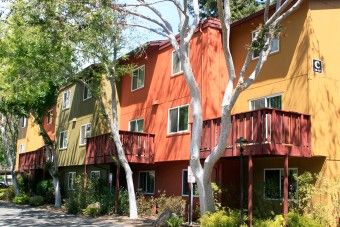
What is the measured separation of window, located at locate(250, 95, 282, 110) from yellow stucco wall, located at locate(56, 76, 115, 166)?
42.3 ft

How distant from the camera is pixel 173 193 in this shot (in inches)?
1032

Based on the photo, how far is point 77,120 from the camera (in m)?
37.8

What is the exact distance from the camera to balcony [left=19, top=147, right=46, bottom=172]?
133ft

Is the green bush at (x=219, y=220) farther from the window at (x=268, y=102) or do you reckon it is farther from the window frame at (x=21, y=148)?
the window frame at (x=21, y=148)

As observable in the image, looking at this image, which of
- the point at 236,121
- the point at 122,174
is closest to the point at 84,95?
the point at 122,174

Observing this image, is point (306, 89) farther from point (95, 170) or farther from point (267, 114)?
point (95, 170)

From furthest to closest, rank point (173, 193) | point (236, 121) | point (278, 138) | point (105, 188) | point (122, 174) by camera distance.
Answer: point (122, 174) → point (105, 188) → point (173, 193) → point (236, 121) → point (278, 138)

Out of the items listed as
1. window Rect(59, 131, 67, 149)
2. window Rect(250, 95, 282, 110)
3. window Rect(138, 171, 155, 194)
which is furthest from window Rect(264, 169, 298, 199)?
window Rect(59, 131, 67, 149)

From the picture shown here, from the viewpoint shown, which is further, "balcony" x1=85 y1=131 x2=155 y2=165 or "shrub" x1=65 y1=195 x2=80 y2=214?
"shrub" x1=65 y1=195 x2=80 y2=214

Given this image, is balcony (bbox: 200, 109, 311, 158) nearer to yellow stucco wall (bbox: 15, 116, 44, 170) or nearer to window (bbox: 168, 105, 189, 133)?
window (bbox: 168, 105, 189, 133)

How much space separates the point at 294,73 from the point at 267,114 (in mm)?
2769

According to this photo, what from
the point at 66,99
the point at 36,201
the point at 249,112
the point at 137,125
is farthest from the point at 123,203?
the point at 66,99

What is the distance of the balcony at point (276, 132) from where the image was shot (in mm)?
18062

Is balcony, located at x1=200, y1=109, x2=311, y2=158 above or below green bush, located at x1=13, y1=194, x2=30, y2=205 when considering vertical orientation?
above
